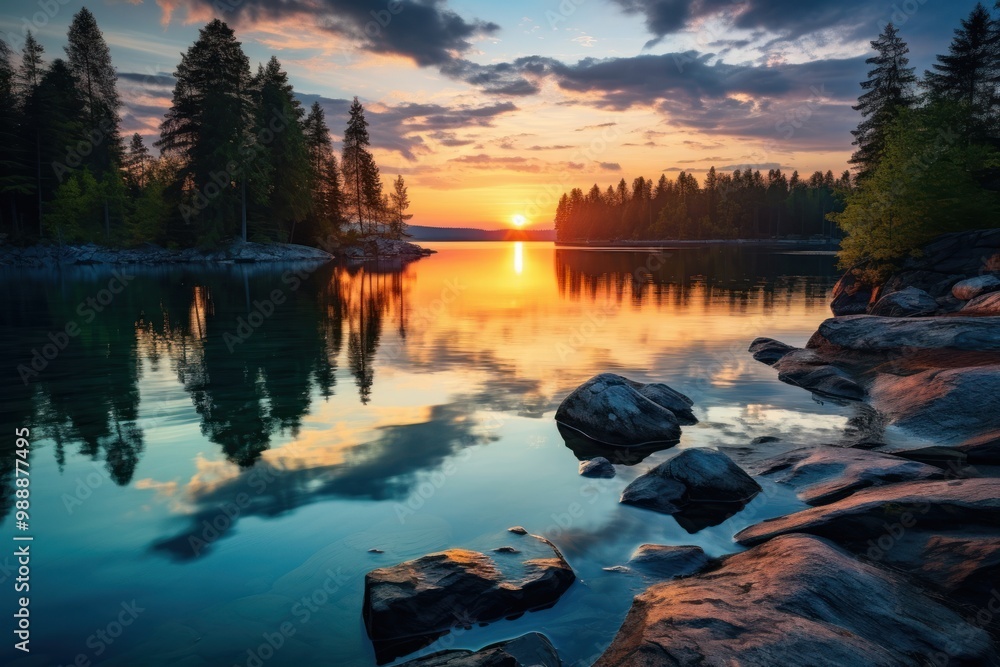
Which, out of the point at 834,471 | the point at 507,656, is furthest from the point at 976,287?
the point at 507,656

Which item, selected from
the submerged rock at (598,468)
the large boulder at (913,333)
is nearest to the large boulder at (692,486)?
the submerged rock at (598,468)

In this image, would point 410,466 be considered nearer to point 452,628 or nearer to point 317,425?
point 317,425

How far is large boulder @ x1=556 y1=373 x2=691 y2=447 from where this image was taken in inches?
438

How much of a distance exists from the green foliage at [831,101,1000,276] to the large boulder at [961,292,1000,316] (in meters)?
10.7

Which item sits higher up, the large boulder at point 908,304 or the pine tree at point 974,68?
the pine tree at point 974,68

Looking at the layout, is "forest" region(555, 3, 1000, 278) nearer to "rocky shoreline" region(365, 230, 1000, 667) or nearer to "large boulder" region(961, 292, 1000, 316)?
"large boulder" region(961, 292, 1000, 316)

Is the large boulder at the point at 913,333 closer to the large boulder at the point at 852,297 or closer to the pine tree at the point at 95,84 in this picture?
the large boulder at the point at 852,297

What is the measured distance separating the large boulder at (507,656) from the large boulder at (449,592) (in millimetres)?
473

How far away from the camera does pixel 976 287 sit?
20469 millimetres

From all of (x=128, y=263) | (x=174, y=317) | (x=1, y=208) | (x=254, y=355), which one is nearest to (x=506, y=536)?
(x=254, y=355)

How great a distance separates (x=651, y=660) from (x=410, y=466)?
20.1 feet

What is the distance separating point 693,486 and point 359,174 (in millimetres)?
97399

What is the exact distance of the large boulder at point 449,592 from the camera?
5.48m

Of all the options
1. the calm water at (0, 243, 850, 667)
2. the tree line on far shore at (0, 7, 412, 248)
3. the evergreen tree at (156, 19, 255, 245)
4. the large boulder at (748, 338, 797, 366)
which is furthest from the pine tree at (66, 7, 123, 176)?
the large boulder at (748, 338, 797, 366)
